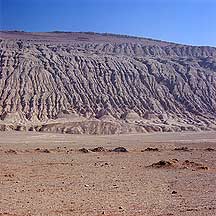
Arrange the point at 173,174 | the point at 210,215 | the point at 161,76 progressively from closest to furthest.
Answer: the point at 210,215, the point at 173,174, the point at 161,76

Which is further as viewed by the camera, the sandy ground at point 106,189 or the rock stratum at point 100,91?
the rock stratum at point 100,91

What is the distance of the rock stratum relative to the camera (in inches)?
3307

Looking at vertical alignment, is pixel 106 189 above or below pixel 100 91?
below

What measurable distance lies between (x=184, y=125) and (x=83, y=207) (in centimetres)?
7267

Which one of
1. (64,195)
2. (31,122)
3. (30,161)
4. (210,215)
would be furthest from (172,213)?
(31,122)

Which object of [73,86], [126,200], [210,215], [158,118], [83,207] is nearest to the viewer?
[210,215]

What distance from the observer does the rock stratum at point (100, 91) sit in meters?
84.0

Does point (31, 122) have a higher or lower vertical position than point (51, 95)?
lower

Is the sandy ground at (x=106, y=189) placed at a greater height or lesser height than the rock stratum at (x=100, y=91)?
lesser

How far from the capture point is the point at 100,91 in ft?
327

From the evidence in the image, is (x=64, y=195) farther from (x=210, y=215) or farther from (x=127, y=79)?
(x=127, y=79)

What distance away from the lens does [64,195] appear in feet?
59.4

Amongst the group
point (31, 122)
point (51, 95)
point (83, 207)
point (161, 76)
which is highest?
point (161, 76)

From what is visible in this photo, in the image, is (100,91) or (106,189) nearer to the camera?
(106,189)
